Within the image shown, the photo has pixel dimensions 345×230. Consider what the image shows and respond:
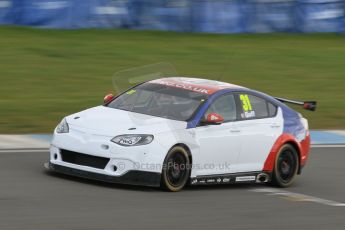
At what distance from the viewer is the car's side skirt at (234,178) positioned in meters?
11.0

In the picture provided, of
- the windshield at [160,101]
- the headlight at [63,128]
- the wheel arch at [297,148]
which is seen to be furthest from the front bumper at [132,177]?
the wheel arch at [297,148]

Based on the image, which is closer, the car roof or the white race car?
the white race car

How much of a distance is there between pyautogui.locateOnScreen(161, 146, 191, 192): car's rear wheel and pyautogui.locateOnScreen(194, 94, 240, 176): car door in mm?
199

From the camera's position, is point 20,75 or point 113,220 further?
point 20,75

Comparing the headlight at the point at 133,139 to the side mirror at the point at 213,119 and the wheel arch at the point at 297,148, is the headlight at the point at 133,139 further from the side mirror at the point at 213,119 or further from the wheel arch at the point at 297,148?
the wheel arch at the point at 297,148

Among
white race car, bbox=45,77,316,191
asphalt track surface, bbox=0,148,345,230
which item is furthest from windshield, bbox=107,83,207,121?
asphalt track surface, bbox=0,148,345,230

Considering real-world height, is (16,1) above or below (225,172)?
above

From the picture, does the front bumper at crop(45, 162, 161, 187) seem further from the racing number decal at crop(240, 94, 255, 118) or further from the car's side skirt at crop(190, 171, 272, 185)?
the racing number decal at crop(240, 94, 255, 118)

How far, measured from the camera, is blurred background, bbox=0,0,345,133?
20422mm

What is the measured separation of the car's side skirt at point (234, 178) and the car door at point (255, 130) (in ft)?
0.26

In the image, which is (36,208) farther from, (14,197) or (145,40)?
(145,40)

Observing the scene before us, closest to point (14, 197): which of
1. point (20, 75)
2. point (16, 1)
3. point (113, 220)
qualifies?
point (113, 220)

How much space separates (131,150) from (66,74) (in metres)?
10.3

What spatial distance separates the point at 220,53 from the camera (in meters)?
23.9
